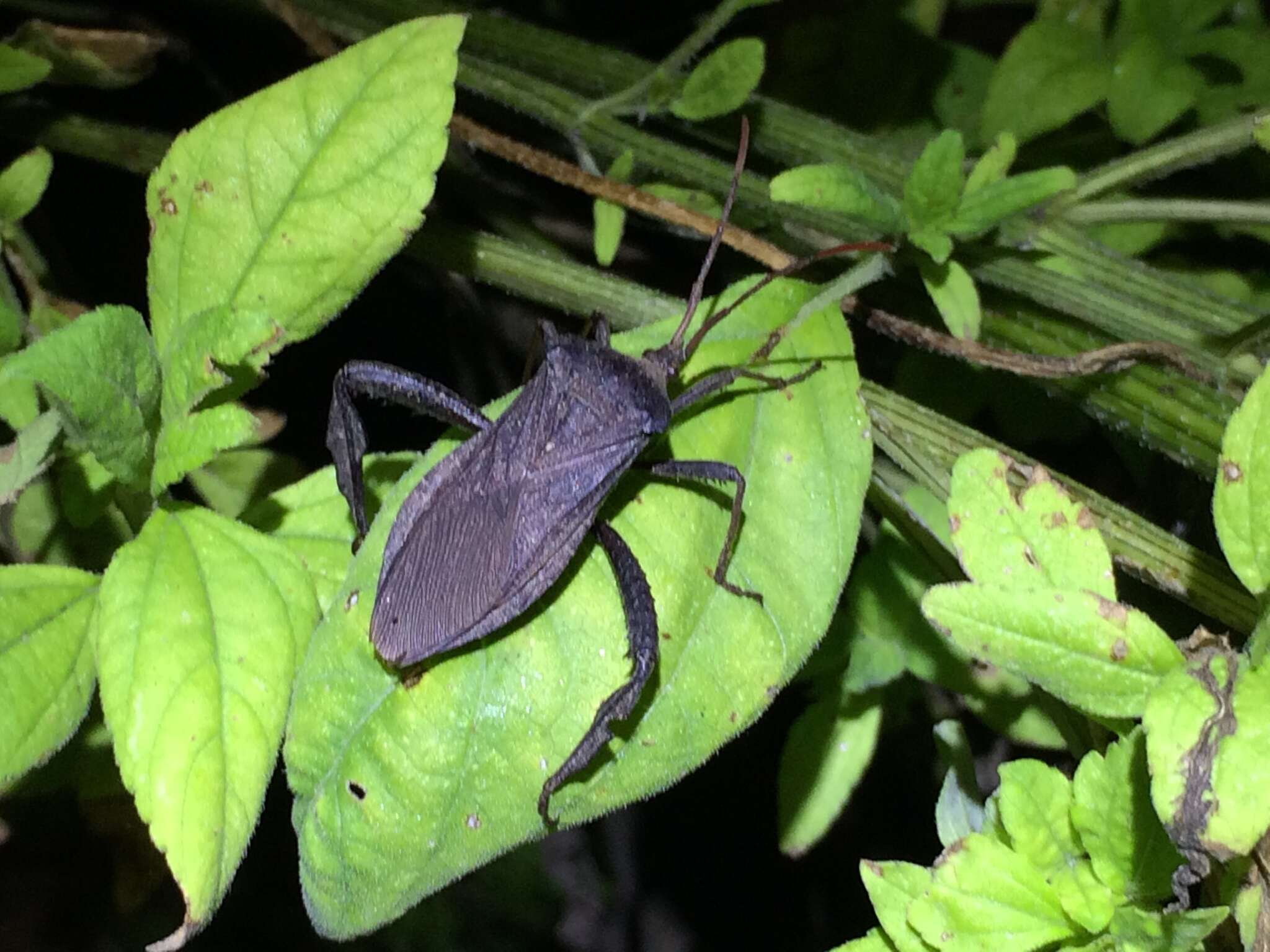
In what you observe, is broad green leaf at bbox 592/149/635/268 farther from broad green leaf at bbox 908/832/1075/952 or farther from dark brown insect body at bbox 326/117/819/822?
broad green leaf at bbox 908/832/1075/952

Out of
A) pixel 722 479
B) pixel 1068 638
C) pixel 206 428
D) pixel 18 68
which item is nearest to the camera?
pixel 1068 638

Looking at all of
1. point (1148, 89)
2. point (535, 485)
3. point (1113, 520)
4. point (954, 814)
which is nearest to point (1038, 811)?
point (954, 814)

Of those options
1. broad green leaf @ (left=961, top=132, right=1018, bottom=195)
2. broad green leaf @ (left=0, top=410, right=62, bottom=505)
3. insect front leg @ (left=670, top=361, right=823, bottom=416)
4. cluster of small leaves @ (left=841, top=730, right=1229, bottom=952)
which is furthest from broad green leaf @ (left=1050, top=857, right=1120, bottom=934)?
broad green leaf @ (left=0, top=410, right=62, bottom=505)

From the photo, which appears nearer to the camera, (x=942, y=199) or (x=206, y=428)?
(x=206, y=428)

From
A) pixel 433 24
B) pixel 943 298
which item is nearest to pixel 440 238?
pixel 433 24

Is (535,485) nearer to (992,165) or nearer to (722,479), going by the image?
(722,479)

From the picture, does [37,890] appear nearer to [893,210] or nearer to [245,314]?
[245,314]
